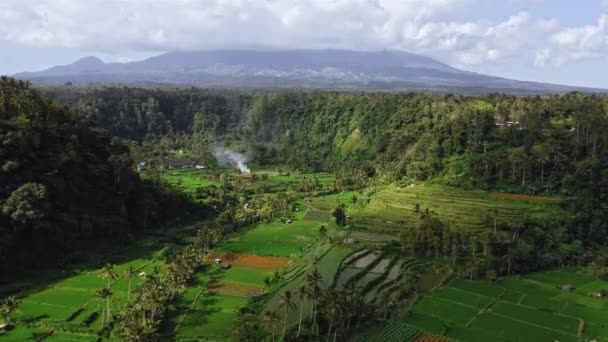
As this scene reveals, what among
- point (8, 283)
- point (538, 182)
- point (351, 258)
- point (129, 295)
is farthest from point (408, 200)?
point (8, 283)

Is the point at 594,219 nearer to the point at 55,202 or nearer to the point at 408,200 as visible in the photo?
the point at 408,200

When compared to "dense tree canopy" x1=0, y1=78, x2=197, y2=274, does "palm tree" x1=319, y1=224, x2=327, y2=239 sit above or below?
below

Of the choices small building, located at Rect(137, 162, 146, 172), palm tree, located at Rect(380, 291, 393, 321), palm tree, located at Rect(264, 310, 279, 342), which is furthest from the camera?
small building, located at Rect(137, 162, 146, 172)

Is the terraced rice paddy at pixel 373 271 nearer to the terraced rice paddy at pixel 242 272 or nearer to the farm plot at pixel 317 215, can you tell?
the terraced rice paddy at pixel 242 272

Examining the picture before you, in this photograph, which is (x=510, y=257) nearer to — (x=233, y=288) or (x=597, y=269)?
(x=597, y=269)

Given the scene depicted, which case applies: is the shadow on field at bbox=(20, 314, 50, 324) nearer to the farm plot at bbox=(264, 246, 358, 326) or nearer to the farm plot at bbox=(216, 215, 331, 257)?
the farm plot at bbox=(264, 246, 358, 326)

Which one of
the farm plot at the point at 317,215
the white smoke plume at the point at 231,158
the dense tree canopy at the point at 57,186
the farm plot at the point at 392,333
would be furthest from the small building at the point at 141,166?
the farm plot at the point at 392,333

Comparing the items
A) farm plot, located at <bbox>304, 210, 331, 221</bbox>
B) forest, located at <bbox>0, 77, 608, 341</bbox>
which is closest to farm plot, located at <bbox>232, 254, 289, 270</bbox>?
forest, located at <bbox>0, 77, 608, 341</bbox>

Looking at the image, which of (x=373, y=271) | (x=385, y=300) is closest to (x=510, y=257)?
Result: (x=373, y=271)
